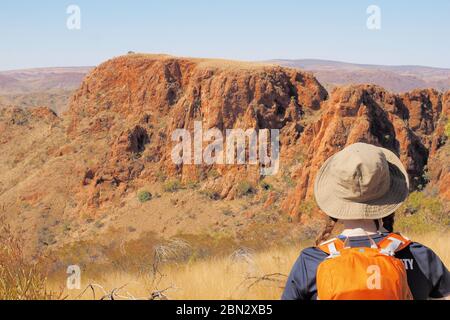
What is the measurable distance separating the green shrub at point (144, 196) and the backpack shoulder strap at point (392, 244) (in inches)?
1047

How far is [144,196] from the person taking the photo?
94.4ft

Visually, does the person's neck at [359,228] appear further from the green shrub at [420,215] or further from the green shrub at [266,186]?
the green shrub at [266,186]

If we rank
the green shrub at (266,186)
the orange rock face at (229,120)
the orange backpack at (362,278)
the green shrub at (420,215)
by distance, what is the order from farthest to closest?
1. the green shrub at (266,186)
2. the orange rock face at (229,120)
3. the green shrub at (420,215)
4. the orange backpack at (362,278)

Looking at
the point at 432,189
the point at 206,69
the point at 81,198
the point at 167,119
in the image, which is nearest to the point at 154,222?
the point at 81,198

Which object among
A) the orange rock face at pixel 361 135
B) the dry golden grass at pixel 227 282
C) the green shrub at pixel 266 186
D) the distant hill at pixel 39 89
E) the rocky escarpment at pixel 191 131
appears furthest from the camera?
the distant hill at pixel 39 89

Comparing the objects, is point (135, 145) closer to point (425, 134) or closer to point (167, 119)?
point (167, 119)

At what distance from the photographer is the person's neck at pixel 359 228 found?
2440 mm

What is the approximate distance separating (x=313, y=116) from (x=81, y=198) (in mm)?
13509

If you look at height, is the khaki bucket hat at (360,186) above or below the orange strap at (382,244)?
above

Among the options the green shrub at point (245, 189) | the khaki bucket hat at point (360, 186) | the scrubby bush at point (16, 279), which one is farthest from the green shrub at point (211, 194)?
the khaki bucket hat at point (360, 186)

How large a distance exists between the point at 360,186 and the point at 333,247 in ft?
0.95

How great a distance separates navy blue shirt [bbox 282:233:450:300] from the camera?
92.6 inches

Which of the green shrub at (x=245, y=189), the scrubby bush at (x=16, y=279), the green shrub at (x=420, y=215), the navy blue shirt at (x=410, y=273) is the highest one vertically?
the navy blue shirt at (x=410, y=273)

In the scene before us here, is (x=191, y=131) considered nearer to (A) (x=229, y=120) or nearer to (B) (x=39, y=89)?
(A) (x=229, y=120)
